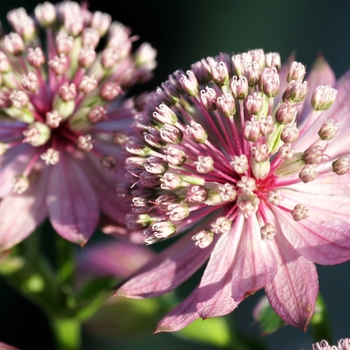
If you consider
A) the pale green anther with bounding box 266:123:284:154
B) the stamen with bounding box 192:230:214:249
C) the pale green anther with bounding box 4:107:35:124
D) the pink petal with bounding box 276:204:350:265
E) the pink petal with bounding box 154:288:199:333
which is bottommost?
the pink petal with bounding box 276:204:350:265

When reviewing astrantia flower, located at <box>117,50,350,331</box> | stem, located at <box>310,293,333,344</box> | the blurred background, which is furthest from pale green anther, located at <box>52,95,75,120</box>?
the blurred background

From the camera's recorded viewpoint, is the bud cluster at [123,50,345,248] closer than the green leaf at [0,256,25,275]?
Yes

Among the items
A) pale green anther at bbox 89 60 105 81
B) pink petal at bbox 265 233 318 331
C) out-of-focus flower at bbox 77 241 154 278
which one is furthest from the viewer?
out-of-focus flower at bbox 77 241 154 278

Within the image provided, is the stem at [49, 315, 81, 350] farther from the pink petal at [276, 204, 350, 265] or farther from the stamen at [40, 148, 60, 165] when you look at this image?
the pink petal at [276, 204, 350, 265]

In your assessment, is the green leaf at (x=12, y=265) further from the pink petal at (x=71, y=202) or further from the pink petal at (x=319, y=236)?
the pink petal at (x=319, y=236)

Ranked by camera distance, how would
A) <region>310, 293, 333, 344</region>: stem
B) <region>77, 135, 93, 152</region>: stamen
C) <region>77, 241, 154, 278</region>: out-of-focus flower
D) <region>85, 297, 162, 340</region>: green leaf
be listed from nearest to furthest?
1. <region>310, 293, 333, 344</region>: stem
2. <region>77, 135, 93, 152</region>: stamen
3. <region>85, 297, 162, 340</region>: green leaf
4. <region>77, 241, 154, 278</region>: out-of-focus flower

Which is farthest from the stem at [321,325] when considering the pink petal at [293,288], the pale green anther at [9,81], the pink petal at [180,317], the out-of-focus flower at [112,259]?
the pale green anther at [9,81]
